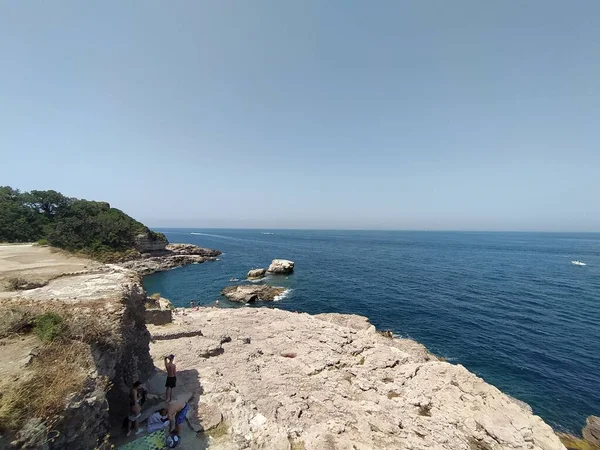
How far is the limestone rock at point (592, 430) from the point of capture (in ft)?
55.0

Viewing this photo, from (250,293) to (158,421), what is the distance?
35.0 m

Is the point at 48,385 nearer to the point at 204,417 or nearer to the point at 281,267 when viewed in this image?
the point at 204,417

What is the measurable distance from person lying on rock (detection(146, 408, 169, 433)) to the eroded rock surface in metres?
1.92

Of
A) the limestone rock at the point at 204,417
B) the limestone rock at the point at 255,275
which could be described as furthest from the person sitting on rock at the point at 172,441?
the limestone rock at the point at 255,275

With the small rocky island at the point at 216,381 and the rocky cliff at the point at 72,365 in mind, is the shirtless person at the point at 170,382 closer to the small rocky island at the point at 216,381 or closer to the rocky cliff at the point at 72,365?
the small rocky island at the point at 216,381

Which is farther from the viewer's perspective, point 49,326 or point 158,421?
point 158,421

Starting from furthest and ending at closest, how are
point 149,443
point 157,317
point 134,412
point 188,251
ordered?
point 188,251 < point 157,317 < point 134,412 < point 149,443

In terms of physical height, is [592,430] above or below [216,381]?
below

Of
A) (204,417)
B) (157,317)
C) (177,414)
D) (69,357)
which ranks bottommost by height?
(204,417)

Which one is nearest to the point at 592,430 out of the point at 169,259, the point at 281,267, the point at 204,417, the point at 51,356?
the point at 204,417

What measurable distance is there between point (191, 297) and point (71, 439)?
41172mm

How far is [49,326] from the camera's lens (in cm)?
→ 833

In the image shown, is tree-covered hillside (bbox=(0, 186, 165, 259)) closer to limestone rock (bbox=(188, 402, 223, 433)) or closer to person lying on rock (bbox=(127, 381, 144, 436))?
person lying on rock (bbox=(127, 381, 144, 436))

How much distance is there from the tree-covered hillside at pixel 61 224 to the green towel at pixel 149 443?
44541 mm
